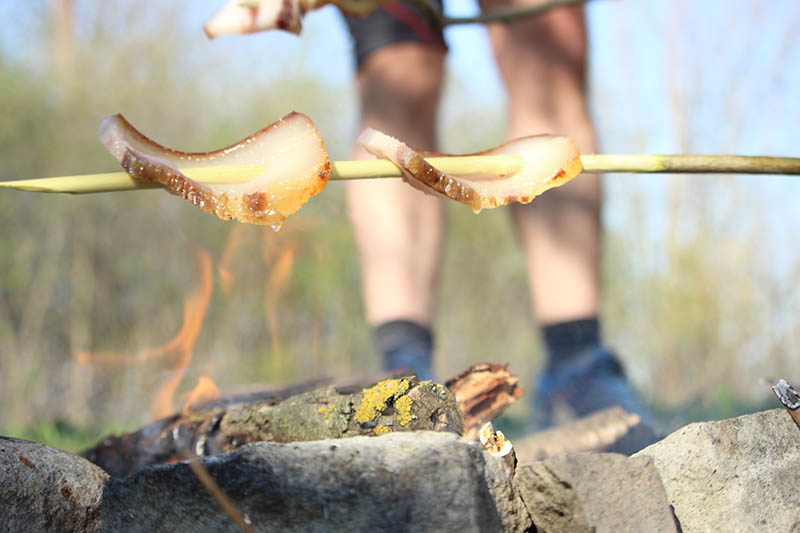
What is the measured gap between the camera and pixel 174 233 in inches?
201

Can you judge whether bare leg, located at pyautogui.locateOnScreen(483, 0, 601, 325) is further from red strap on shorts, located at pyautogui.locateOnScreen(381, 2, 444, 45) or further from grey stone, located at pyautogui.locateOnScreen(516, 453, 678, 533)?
grey stone, located at pyautogui.locateOnScreen(516, 453, 678, 533)

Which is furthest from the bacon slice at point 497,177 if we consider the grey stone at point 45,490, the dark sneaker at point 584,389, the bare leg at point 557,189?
the bare leg at point 557,189

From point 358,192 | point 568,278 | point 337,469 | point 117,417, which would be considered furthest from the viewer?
point 117,417

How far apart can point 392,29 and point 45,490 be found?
1.63m

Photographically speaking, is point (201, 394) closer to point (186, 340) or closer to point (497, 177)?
point (186, 340)

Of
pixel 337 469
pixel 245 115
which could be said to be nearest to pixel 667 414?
pixel 337 469

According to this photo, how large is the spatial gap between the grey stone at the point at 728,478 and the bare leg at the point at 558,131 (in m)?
1.19

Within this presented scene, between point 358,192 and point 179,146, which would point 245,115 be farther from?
point 358,192

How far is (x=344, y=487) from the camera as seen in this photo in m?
0.63

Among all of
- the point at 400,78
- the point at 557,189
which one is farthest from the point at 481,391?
the point at 400,78

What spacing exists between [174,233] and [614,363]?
4.07 m

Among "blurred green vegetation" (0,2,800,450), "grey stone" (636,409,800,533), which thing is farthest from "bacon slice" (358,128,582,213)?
"blurred green vegetation" (0,2,800,450)

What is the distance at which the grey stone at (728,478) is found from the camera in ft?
2.47

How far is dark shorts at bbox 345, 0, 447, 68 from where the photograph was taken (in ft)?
6.54
